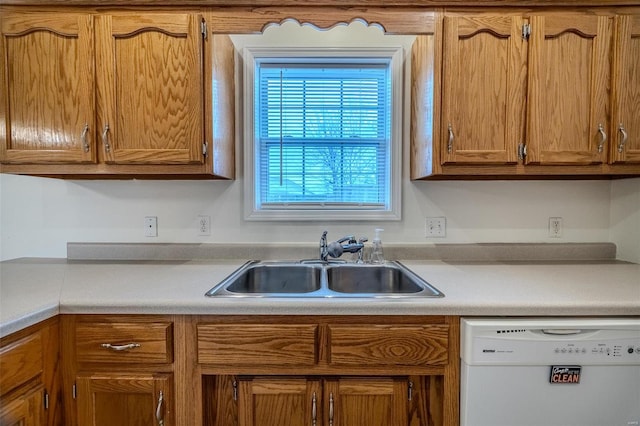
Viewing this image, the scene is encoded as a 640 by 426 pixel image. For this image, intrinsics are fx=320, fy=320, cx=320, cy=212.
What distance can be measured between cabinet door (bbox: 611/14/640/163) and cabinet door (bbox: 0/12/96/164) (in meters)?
2.32

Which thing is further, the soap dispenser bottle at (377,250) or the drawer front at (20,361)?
the soap dispenser bottle at (377,250)

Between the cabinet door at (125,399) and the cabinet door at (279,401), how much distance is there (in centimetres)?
25

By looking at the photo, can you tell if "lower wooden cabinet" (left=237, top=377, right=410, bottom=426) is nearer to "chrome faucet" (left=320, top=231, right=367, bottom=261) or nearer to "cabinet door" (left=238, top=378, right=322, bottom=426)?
"cabinet door" (left=238, top=378, right=322, bottom=426)

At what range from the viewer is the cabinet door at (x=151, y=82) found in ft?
4.61

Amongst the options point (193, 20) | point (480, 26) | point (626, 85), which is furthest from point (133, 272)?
point (626, 85)

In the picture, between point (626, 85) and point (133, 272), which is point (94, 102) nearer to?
→ point (133, 272)

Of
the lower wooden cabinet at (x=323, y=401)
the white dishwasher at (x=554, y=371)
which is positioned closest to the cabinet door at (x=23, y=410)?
the lower wooden cabinet at (x=323, y=401)

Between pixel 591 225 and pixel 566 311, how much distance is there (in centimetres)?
108

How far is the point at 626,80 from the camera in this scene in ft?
4.63

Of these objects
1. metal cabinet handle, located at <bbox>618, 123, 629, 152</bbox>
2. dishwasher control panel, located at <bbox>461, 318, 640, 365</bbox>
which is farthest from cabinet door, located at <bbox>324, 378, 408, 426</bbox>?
metal cabinet handle, located at <bbox>618, 123, 629, 152</bbox>

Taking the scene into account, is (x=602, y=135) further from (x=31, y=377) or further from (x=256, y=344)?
(x=31, y=377)

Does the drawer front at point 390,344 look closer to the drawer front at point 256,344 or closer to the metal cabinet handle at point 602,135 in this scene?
the drawer front at point 256,344

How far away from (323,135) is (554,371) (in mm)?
1486

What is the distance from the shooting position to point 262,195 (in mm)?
1864
